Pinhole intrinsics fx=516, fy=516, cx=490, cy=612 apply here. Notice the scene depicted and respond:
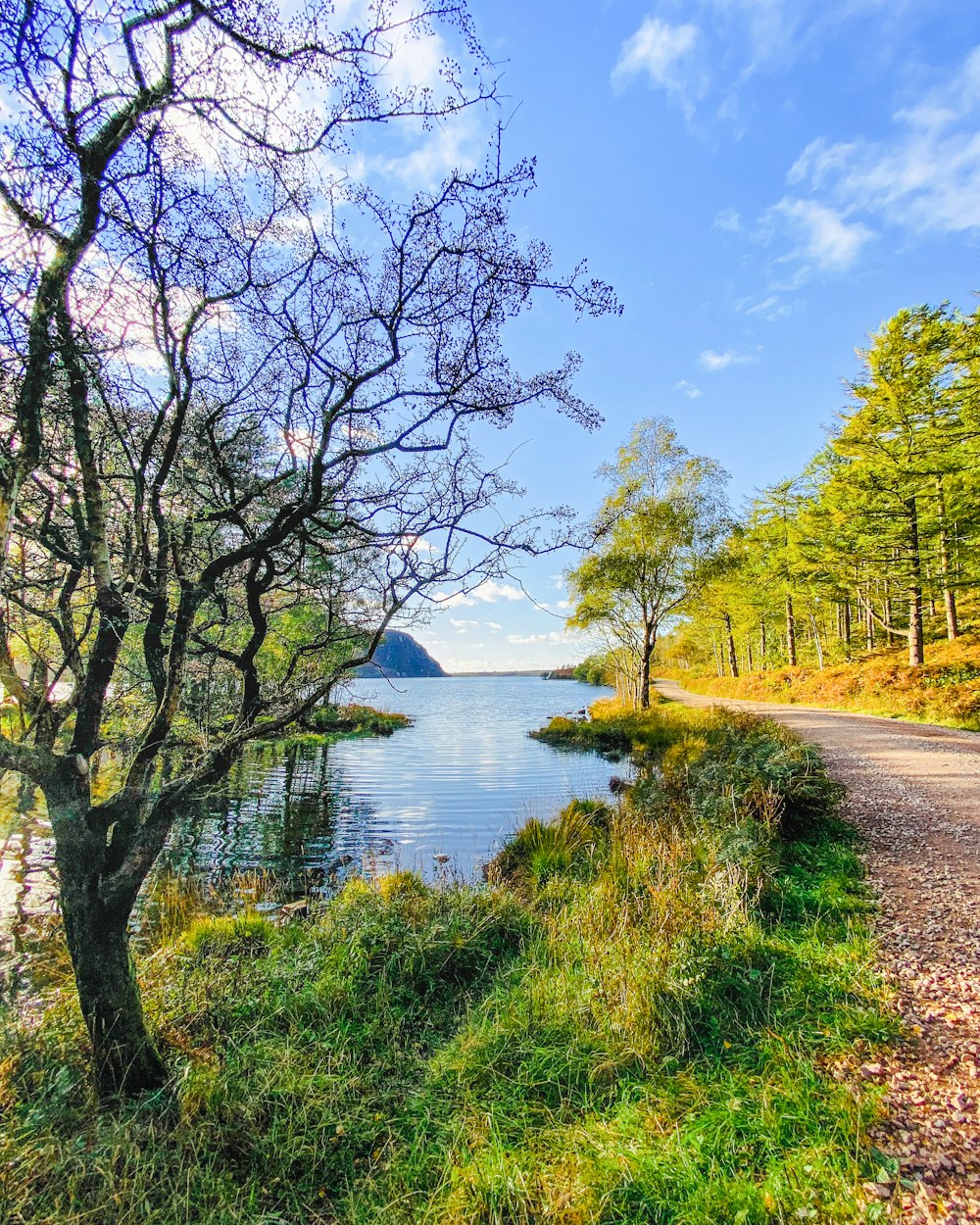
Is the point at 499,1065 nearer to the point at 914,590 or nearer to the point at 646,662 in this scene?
the point at 646,662

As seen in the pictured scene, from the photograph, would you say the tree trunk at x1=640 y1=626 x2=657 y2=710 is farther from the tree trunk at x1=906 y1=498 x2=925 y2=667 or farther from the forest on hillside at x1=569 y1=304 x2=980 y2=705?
the tree trunk at x1=906 y1=498 x2=925 y2=667

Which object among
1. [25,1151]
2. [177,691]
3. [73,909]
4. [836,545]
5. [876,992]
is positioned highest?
[836,545]

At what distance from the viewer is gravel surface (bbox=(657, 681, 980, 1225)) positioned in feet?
7.42

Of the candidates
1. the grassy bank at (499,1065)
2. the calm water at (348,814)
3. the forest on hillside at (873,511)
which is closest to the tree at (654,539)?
the forest on hillside at (873,511)

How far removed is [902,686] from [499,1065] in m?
18.7

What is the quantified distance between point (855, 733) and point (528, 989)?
12.0m

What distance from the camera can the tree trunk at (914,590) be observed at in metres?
17.3

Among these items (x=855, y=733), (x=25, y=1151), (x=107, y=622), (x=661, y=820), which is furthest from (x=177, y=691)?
(x=855, y=733)

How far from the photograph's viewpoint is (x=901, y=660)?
18.8 meters

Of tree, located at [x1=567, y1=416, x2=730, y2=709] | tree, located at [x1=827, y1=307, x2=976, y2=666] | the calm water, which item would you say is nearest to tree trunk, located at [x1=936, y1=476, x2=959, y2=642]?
tree, located at [x1=827, y1=307, x2=976, y2=666]

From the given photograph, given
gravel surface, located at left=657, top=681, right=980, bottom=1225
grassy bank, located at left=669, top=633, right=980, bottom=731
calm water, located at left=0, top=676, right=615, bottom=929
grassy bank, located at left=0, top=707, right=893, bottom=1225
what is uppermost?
grassy bank, located at left=669, top=633, right=980, bottom=731

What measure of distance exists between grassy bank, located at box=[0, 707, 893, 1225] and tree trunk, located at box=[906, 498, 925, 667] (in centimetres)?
1571

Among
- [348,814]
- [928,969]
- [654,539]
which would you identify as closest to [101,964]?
[928,969]

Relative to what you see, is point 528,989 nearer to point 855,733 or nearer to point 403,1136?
point 403,1136
